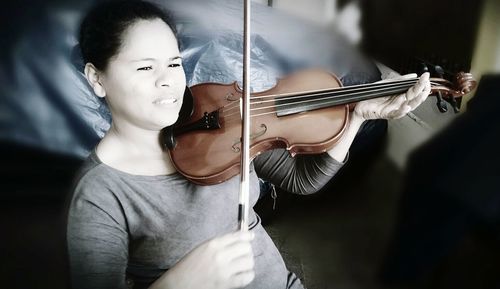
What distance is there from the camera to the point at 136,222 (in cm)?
78

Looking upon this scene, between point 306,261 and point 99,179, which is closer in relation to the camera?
point 99,179

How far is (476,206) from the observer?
Answer: 2.86 ft

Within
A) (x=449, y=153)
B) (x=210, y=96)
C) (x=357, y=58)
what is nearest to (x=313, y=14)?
(x=357, y=58)

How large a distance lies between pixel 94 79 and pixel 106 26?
0.30 feet

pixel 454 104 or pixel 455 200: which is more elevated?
pixel 454 104

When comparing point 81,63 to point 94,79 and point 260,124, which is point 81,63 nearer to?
point 94,79

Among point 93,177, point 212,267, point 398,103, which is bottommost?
point 212,267

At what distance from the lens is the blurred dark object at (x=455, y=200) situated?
0.87 m

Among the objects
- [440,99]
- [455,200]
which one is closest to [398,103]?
[440,99]

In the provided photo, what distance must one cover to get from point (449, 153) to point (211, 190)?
47cm

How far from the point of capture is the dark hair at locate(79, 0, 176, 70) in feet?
2.52

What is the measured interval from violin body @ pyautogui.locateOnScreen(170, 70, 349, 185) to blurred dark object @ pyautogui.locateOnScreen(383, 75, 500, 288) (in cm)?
21

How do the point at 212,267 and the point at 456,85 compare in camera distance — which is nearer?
the point at 212,267

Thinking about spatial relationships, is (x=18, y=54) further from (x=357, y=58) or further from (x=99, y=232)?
(x=357, y=58)
